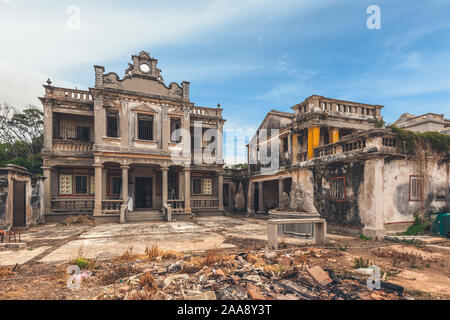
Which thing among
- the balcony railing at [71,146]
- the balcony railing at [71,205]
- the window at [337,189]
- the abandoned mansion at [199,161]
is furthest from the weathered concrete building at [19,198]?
the window at [337,189]

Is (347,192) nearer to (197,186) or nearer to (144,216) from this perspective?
(144,216)

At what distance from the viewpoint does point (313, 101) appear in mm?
13125

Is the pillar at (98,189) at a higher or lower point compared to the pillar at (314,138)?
lower

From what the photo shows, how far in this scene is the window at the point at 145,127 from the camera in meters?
16.6

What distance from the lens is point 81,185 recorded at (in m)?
16.8

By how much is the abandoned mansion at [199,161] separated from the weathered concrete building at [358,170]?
5 cm

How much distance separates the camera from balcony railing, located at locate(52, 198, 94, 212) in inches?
614

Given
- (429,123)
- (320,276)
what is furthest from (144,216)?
(429,123)

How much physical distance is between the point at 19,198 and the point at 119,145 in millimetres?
5849

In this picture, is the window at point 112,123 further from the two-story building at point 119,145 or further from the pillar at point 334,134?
the pillar at point 334,134

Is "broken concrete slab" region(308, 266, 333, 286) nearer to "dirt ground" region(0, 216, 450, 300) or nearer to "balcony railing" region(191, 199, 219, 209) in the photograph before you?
"dirt ground" region(0, 216, 450, 300)
